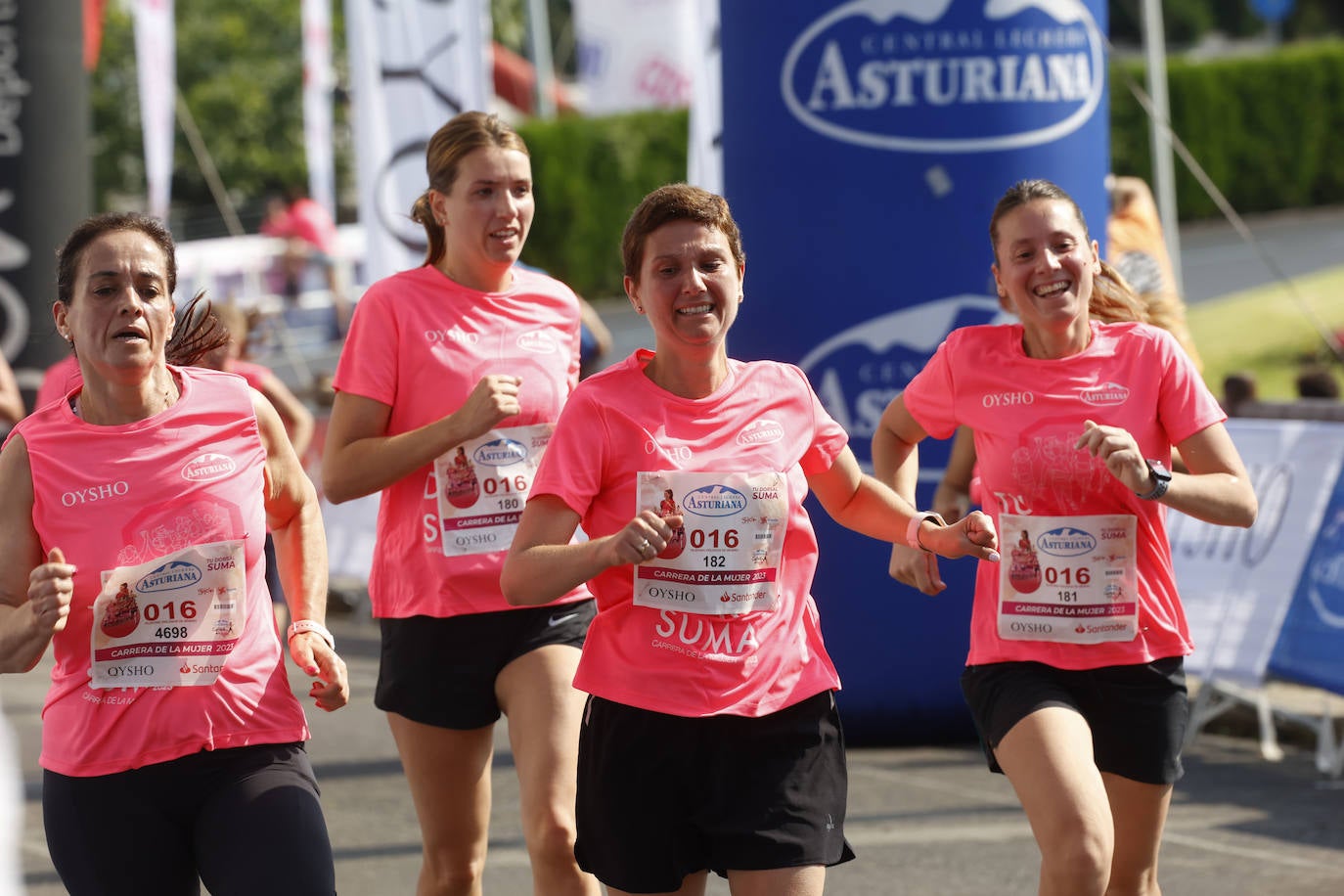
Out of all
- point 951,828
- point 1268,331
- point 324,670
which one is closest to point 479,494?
point 324,670

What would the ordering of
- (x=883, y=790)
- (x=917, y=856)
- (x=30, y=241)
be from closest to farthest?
(x=917, y=856), (x=883, y=790), (x=30, y=241)

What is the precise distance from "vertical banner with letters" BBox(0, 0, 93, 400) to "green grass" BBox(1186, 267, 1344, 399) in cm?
952

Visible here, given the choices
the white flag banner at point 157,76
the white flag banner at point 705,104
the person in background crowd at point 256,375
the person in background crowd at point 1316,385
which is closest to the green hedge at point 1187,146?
the white flag banner at point 157,76

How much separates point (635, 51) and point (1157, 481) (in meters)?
23.9

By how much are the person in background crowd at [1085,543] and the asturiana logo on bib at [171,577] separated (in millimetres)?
1507

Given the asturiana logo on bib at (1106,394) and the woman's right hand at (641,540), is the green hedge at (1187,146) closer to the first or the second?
the asturiana logo on bib at (1106,394)

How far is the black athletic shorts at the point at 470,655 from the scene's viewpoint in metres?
4.41

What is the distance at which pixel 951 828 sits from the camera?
6301 millimetres

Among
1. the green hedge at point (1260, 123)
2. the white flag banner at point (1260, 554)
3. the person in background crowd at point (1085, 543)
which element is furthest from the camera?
the green hedge at point (1260, 123)

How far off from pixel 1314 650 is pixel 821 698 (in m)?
3.86

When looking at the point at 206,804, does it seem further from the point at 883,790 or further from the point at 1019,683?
the point at 883,790

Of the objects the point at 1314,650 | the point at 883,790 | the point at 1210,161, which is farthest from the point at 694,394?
the point at 1210,161

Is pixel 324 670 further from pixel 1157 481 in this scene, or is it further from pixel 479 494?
pixel 1157 481

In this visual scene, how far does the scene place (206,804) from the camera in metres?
3.46
